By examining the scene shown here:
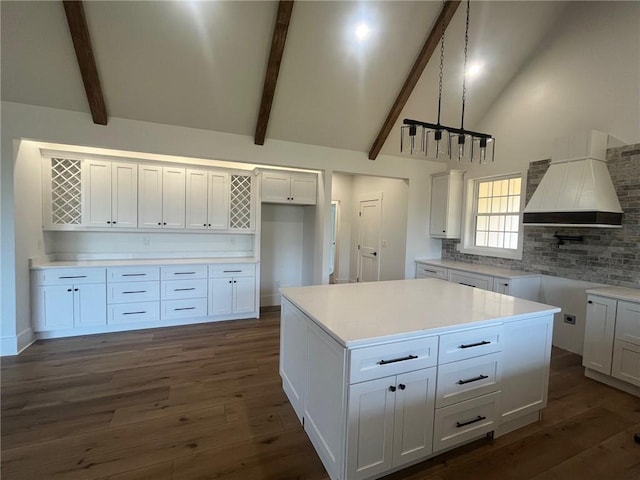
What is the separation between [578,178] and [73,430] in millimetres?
5005

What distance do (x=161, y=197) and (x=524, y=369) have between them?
4416 millimetres

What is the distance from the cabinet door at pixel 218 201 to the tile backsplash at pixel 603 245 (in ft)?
14.1

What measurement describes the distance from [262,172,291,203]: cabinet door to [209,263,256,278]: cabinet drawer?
1035mm

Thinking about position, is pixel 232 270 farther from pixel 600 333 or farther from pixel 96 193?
pixel 600 333

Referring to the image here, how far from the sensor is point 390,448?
1.59 meters

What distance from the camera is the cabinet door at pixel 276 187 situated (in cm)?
447

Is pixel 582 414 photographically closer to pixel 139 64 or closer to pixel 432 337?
pixel 432 337

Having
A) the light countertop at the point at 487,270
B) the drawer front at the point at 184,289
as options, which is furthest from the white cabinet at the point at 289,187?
the light countertop at the point at 487,270

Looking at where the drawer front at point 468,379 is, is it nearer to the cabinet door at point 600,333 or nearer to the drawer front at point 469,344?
the drawer front at point 469,344

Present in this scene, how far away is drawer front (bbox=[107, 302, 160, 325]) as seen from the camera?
3.71 m

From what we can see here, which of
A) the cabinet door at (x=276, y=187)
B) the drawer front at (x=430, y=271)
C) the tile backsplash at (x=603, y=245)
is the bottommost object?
the drawer front at (x=430, y=271)

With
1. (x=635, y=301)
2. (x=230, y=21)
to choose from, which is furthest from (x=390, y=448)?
(x=230, y=21)

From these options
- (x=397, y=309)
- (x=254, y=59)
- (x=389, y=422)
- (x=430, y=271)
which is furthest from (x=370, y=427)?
(x=430, y=271)

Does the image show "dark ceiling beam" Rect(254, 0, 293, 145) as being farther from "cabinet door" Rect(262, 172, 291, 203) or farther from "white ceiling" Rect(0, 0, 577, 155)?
"cabinet door" Rect(262, 172, 291, 203)
